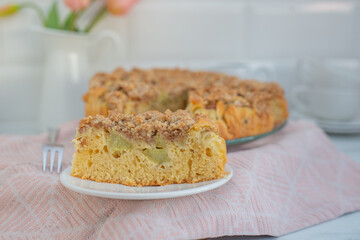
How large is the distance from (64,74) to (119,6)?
0.47m

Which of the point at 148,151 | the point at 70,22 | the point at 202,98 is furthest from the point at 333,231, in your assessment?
the point at 70,22

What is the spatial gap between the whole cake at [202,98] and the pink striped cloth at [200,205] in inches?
5.5

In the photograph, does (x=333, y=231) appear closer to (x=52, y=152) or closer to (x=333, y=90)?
(x=52, y=152)

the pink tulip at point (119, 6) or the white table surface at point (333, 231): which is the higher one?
the pink tulip at point (119, 6)

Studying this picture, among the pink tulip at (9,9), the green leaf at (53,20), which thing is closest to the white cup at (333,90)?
the green leaf at (53,20)

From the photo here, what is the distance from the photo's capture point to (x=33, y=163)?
1.27m

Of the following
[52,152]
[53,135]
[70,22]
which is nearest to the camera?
[52,152]

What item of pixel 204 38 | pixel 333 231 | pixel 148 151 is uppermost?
pixel 204 38

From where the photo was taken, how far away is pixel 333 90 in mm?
1978

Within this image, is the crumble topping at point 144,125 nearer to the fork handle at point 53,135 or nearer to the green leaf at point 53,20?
the fork handle at point 53,135

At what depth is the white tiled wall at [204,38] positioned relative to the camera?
2.26 m

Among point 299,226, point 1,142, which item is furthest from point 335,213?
point 1,142

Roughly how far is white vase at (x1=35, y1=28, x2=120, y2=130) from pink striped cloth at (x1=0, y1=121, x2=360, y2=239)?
0.60 m

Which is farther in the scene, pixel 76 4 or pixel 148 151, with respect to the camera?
pixel 76 4
